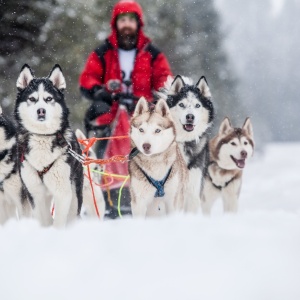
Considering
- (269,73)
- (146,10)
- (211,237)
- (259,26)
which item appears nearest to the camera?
(211,237)

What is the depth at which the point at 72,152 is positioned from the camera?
9.43ft

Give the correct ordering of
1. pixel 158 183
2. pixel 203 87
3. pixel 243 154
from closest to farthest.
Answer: pixel 158 183
pixel 203 87
pixel 243 154

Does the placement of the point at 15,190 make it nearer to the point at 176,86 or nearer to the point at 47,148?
the point at 47,148

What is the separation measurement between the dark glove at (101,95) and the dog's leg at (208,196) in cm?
86

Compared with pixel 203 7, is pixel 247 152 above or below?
below

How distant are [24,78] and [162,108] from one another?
661 mm

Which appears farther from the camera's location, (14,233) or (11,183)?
(11,183)

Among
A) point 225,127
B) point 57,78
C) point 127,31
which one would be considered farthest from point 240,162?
point 57,78

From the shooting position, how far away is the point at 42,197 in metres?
2.93

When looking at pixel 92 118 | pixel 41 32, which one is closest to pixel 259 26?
pixel 41 32

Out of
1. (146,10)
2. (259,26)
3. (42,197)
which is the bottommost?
(42,197)

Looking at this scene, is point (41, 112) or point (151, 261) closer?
point (151, 261)

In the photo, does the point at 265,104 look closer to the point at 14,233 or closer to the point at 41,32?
the point at 41,32

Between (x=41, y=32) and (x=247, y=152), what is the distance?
5.88 metres
